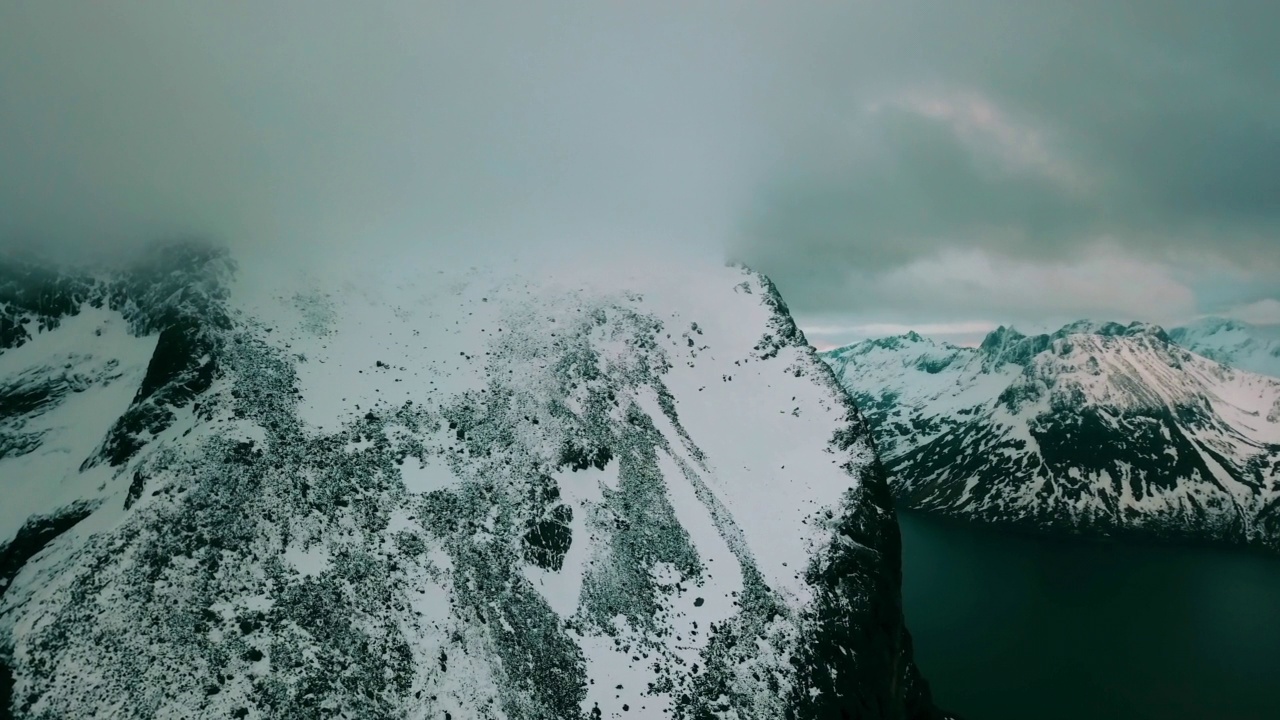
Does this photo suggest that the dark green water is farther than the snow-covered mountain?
Yes

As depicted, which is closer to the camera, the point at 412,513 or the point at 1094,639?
the point at 412,513

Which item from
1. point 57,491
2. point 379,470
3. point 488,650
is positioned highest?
point 379,470

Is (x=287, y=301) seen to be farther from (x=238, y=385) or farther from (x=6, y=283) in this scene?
(x=6, y=283)

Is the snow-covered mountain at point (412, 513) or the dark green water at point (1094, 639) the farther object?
the dark green water at point (1094, 639)

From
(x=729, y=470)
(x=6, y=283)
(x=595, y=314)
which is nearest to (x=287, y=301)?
(x=6, y=283)

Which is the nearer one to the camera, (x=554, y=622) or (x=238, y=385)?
(x=554, y=622)
